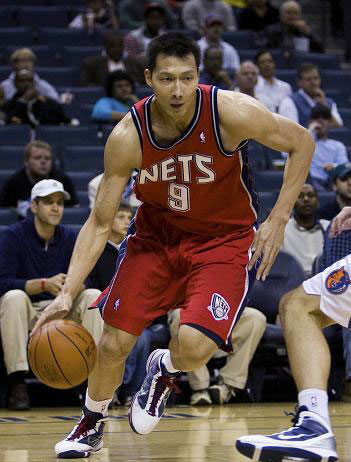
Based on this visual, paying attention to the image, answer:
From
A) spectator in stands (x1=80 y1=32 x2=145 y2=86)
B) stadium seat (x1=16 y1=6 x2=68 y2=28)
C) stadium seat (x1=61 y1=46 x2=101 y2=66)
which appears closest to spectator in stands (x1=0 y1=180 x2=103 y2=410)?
spectator in stands (x1=80 y1=32 x2=145 y2=86)

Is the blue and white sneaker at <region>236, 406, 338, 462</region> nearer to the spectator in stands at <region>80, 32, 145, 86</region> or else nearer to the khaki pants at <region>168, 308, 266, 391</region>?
the khaki pants at <region>168, 308, 266, 391</region>

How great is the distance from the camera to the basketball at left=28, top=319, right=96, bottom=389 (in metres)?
4.29

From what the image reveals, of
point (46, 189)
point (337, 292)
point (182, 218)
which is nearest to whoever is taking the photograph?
point (337, 292)

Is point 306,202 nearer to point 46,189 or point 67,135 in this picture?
point 46,189

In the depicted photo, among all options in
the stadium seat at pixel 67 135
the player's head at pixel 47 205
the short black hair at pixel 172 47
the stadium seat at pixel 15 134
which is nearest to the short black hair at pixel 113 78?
the stadium seat at pixel 67 135

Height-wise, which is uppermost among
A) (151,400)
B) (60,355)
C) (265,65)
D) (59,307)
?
(265,65)

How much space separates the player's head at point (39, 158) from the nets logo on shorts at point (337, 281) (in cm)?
460

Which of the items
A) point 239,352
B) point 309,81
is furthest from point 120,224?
point 309,81

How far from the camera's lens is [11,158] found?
9438 millimetres

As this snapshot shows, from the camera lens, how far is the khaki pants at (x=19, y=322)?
6742 mm

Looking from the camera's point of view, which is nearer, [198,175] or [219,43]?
[198,175]

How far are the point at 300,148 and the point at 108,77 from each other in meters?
5.85

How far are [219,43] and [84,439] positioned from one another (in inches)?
313

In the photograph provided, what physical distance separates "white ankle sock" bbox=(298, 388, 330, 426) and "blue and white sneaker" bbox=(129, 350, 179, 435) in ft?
3.12
